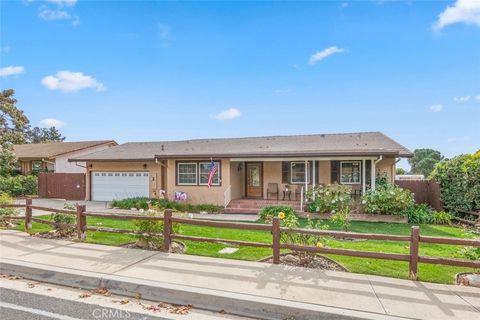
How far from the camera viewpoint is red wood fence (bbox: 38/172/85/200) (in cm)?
2014

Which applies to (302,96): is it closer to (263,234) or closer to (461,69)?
(461,69)

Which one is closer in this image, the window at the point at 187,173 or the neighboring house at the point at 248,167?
the neighboring house at the point at 248,167

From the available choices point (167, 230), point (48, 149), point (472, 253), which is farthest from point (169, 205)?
point (48, 149)

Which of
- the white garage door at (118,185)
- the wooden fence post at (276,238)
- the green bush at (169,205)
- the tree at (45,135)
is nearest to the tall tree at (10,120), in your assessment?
the white garage door at (118,185)

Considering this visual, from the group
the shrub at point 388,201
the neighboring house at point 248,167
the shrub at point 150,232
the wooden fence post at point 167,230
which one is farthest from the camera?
the neighboring house at point 248,167

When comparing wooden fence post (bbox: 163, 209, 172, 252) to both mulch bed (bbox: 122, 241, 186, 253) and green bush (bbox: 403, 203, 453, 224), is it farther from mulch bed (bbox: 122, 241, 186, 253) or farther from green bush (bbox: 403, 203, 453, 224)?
green bush (bbox: 403, 203, 453, 224)

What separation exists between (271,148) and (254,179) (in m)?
1.99

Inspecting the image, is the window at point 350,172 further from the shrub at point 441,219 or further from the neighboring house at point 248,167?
the shrub at point 441,219

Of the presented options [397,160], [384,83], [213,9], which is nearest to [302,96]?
[384,83]

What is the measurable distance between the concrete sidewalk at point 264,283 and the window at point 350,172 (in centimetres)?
1016

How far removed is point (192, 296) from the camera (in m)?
4.39

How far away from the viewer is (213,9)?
11617 mm

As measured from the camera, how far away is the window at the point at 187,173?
1582 centimetres

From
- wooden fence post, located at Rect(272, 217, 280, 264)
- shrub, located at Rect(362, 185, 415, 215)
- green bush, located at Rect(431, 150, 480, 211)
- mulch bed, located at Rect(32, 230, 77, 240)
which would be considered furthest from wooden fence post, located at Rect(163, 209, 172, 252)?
green bush, located at Rect(431, 150, 480, 211)
